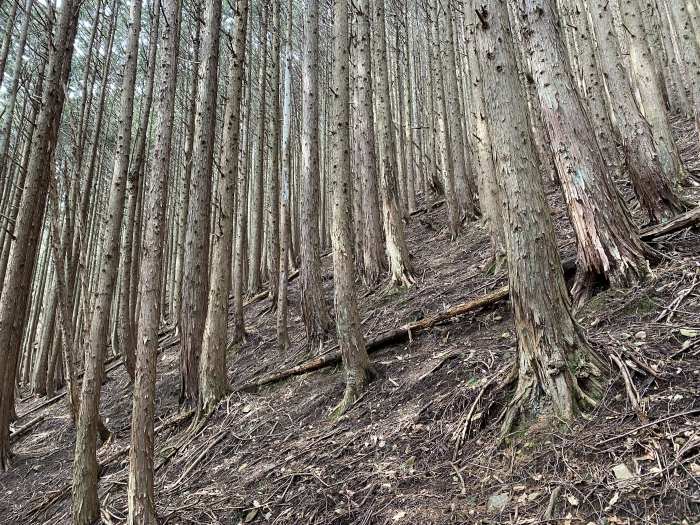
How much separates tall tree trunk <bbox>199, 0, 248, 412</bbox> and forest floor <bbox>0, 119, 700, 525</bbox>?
332 mm

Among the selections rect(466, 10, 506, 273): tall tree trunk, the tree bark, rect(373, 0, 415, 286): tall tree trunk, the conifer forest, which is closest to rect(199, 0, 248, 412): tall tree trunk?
the conifer forest

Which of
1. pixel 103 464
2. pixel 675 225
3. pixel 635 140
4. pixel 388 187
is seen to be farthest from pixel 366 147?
pixel 103 464

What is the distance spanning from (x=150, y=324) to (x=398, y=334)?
265 centimetres

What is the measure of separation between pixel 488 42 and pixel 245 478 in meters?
3.88

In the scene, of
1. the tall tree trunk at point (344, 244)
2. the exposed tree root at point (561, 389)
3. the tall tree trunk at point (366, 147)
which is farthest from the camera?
the tall tree trunk at point (366, 147)

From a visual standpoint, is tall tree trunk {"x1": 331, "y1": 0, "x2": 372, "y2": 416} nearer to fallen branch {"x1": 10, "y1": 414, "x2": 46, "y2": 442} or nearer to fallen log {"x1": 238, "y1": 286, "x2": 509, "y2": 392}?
fallen log {"x1": 238, "y1": 286, "x2": 509, "y2": 392}

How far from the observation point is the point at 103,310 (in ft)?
13.9

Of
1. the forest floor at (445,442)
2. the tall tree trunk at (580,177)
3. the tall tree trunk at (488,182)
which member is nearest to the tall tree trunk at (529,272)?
the forest floor at (445,442)

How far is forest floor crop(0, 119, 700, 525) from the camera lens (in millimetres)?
2158

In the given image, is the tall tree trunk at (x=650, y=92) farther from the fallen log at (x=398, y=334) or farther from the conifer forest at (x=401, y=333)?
the fallen log at (x=398, y=334)

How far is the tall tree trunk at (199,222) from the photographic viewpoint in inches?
218

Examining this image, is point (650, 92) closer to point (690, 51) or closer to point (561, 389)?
point (690, 51)

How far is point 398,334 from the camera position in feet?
16.1

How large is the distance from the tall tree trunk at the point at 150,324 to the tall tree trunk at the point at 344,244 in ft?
5.32
